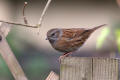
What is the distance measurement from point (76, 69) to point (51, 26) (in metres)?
1.84

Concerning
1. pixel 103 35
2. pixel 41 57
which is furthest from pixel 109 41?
pixel 41 57

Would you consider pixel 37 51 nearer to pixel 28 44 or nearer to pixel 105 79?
pixel 28 44

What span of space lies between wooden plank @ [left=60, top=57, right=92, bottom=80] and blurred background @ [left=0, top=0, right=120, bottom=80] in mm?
1433

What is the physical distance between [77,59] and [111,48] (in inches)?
59.3

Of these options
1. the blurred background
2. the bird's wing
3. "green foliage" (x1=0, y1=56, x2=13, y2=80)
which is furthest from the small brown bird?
"green foliage" (x1=0, y1=56, x2=13, y2=80)

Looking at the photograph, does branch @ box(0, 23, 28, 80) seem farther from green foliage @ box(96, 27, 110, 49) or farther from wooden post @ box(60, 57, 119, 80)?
green foliage @ box(96, 27, 110, 49)

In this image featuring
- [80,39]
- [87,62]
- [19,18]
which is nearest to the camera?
[87,62]

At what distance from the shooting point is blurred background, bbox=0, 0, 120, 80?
449cm

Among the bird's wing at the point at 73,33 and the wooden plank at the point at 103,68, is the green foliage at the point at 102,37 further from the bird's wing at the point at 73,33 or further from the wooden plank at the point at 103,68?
the wooden plank at the point at 103,68

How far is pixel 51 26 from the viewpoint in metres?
4.77

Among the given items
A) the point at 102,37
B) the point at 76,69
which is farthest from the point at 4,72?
the point at 76,69

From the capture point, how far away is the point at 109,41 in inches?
177

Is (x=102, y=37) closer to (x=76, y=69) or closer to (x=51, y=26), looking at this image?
(x=51, y=26)

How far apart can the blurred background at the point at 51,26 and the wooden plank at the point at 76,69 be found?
143cm
